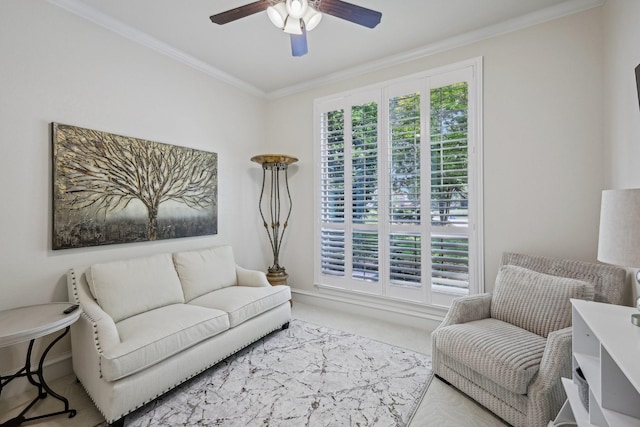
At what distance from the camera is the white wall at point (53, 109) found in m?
1.95

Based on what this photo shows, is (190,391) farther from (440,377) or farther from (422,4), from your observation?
(422,4)

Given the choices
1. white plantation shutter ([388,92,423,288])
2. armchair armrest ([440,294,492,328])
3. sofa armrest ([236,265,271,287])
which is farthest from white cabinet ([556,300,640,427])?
sofa armrest ([236,265,271,287])

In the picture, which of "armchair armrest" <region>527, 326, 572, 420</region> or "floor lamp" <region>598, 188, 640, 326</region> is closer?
"floor lamp" <region>598, 188, 640, 326</region>

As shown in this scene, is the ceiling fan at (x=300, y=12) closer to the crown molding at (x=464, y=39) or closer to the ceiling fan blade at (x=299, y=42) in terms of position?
the ceiling fan blade at (x=299, y=42)

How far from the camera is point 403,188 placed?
3.00 meters

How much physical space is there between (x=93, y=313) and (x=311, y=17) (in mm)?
2372

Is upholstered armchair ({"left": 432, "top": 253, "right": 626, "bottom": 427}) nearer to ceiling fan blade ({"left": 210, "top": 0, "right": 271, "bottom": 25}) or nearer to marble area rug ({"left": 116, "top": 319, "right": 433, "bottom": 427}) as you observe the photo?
marble area rug ({"left": 116, "top": 319, "right": 433, "bottom": 427})

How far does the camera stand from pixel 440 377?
202 centimetres

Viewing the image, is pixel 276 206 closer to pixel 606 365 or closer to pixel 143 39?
pixel 143 39

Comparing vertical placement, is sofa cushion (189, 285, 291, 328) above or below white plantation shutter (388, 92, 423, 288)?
below

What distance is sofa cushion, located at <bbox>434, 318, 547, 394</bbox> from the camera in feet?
4.93

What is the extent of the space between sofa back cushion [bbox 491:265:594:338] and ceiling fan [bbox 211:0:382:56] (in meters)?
1.98

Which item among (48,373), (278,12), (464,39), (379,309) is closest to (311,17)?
(278,12)

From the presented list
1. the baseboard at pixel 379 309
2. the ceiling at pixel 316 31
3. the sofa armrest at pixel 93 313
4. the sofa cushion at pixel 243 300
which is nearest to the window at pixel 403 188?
the baseboard at pixel 379 309
